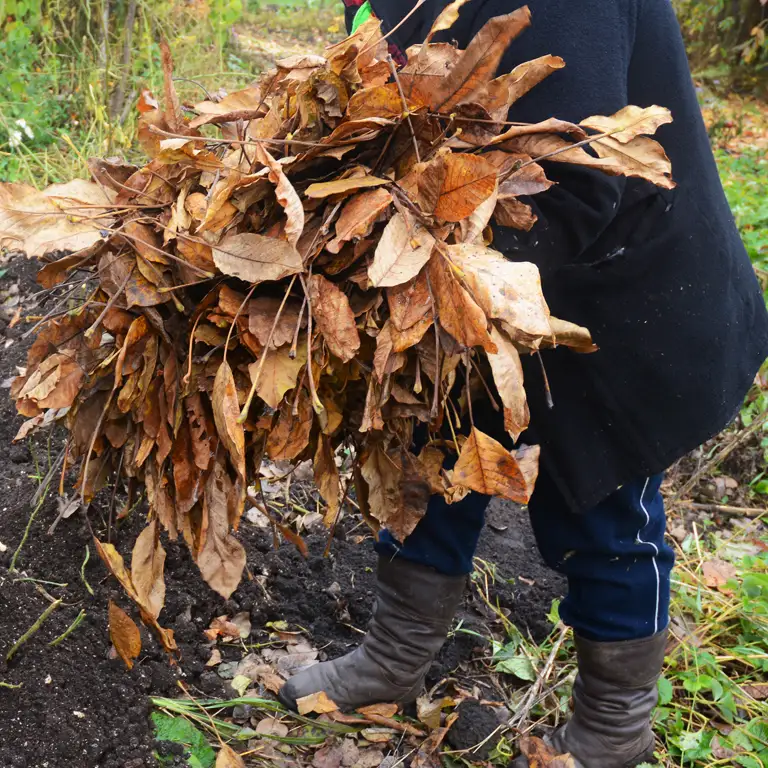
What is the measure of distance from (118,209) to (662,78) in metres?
0.94

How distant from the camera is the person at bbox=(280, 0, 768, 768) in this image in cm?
130

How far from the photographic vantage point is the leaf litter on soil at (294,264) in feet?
3.67

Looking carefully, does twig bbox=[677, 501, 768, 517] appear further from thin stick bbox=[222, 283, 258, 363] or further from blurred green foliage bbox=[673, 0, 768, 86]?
blurred green foliage bbox=[673, 0, 768, 86]

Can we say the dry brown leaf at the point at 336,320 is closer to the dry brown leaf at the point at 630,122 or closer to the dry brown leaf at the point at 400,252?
the dry brown leaf at the point at 400,252

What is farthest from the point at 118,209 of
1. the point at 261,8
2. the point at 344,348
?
the point at 261,8

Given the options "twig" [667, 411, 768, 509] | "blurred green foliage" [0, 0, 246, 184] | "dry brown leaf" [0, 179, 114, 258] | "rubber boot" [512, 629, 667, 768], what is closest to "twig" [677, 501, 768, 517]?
"twig" [667, 411, 768, 509]

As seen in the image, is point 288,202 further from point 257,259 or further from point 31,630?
point 31,630

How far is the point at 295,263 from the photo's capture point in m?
1.11

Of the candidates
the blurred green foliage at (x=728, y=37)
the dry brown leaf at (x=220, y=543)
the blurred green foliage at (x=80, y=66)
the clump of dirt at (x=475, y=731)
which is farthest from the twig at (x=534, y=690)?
the blurred green foliage at (x=728, y=37)

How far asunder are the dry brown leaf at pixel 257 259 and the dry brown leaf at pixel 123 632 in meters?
0.60

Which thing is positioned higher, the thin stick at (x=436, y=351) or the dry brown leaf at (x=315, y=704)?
the thin stick at (x=436, y=351)

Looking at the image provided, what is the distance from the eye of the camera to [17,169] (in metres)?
3.63

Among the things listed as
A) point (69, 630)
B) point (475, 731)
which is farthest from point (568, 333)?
point (69, 630)

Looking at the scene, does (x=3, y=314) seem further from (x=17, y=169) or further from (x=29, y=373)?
(x=29, y=373)
